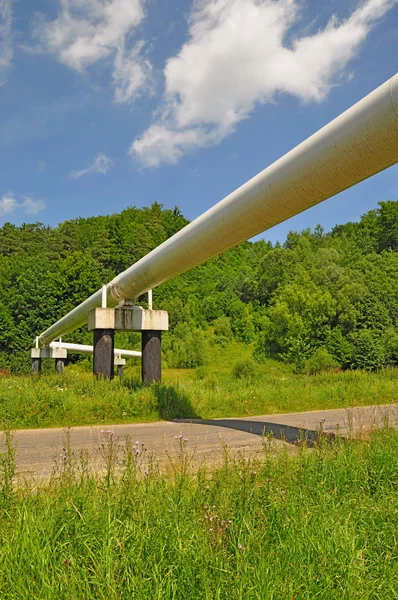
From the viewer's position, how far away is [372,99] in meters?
5.70

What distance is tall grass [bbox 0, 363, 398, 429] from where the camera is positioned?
10336 mm

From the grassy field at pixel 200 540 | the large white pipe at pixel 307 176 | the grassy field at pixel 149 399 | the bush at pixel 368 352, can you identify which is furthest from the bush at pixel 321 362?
the grassy field at pixel 200 540

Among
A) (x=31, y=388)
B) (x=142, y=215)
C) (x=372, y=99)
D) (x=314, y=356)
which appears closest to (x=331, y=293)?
(x=314, y=356)

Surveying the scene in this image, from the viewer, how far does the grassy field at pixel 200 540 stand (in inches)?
91.9

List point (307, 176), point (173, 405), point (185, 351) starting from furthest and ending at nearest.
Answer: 1. point (185, 351)
2. point (173, 405)
3. point (307, 176)

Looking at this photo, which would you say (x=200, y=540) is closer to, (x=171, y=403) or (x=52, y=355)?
(x=171, y=403)

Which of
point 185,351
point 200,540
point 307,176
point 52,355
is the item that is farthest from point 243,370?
point 200,540

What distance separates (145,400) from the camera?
11.2m

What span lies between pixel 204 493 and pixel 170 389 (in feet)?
27.7

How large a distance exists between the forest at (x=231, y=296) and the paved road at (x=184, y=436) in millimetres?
30995

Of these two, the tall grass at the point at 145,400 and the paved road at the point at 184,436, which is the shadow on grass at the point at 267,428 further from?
the tall grass at the point at 145,400

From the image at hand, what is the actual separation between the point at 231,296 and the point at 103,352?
160ft

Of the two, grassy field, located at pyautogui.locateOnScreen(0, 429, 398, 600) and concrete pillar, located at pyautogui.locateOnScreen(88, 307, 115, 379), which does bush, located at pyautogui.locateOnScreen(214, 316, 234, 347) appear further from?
grassy field, located at pyautogui.locateOnScreen(0, 429, 398, 600)

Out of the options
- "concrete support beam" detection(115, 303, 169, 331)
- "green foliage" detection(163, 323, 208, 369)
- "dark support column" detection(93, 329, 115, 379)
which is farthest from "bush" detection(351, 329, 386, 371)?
"dark support column" detection(93, 329, 115, 379)
